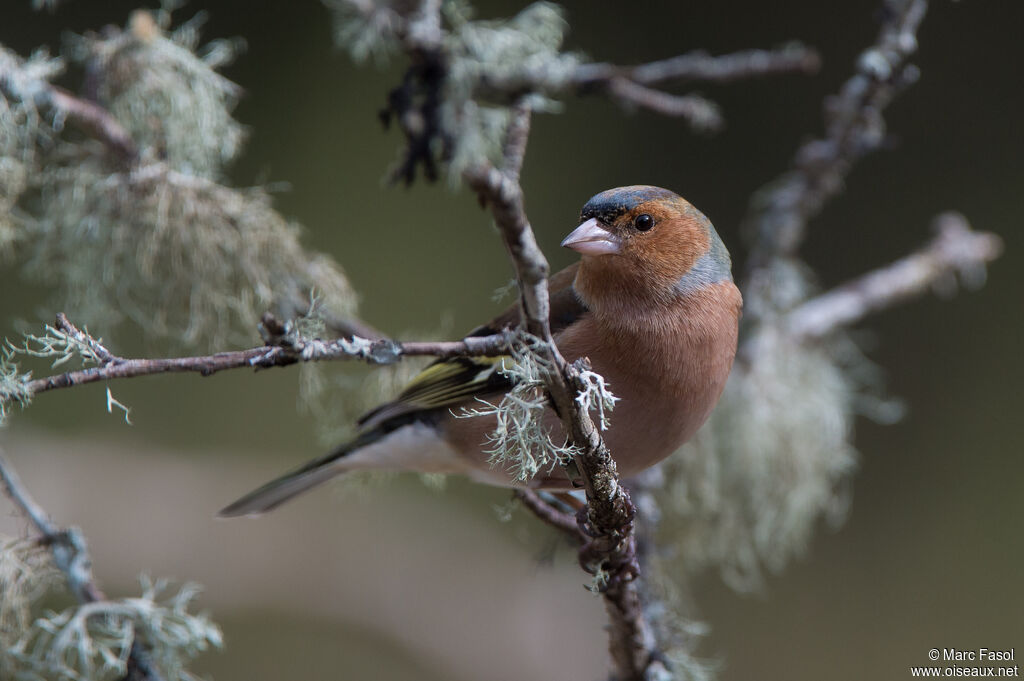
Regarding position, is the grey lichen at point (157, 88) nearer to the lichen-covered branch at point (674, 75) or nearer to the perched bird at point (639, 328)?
the perched bird at point (639, 328)

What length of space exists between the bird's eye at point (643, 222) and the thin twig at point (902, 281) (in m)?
1.53

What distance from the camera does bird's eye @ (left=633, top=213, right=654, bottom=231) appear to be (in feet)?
6.83

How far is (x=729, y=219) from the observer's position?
4.69 meters

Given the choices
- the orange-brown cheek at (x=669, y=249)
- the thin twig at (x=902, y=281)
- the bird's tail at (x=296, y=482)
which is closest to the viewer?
the orange-brown cheek at (x=669, y=249)

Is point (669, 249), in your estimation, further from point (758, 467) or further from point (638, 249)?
point (758, 467)

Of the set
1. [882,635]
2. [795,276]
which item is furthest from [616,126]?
[882,635]

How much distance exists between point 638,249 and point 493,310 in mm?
2608

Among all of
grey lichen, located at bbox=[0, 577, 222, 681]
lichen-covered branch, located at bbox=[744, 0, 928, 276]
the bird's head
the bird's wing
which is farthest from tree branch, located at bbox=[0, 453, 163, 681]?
lichen-covered branch, located at bbox=[744, 0, 928, 276]

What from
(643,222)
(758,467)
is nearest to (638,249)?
(643,222)

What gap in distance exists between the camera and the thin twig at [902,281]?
3516 millimetres

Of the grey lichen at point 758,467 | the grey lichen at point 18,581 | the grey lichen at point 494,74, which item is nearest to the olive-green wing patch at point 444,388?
the grey lichen at point 494,74

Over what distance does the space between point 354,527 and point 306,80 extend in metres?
2.10

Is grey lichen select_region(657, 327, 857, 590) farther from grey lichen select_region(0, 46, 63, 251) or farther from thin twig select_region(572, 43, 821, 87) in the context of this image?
grey lichen select_region(0, 46, 63, 251)

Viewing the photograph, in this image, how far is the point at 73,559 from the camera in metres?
1.87
